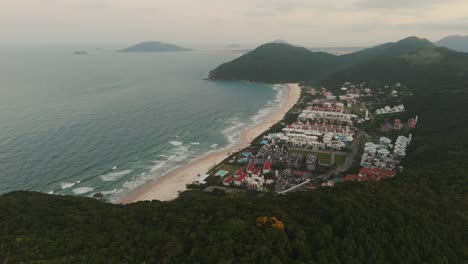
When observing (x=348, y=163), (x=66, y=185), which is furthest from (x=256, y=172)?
(x=66, y=185)

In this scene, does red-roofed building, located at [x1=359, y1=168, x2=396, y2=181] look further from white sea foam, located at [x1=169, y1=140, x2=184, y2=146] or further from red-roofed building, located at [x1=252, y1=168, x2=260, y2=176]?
white sea foam, located at [x1=169, y1=140, x2=184, y2=146]

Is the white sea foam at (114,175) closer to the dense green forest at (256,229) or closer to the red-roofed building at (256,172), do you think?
the dense green forest at (256,229)

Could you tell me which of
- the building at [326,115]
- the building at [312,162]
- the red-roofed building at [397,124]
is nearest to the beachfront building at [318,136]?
the building at [326,115]

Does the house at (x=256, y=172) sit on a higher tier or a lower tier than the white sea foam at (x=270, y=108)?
lower

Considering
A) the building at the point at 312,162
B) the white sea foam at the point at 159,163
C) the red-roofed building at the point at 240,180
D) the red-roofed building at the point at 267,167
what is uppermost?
the building at the point at 312,162

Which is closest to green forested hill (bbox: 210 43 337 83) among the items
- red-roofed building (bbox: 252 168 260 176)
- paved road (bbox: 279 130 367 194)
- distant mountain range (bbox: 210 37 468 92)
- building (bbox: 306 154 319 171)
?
distant mountain range (bbox: 210 37 468 92)

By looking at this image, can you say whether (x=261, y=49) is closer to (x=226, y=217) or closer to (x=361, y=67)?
(x=361, y=67)

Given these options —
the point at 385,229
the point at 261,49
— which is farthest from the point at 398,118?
the point at 261,49
